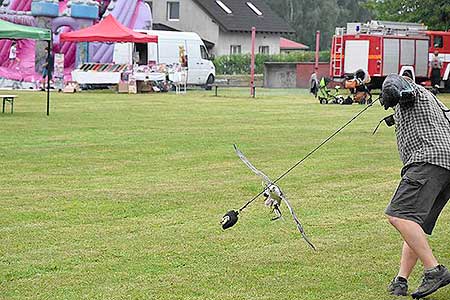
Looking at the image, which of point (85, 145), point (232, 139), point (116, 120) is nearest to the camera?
point (85, 145)

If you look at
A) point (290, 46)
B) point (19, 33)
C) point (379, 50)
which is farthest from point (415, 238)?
point (290, 46)

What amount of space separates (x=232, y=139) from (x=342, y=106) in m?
14.3

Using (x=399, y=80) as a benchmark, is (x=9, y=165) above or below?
below

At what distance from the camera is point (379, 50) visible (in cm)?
4488

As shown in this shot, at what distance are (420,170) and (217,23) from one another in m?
62.6

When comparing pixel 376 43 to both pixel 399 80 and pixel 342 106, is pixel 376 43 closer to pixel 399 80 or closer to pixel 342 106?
pixel 342 106

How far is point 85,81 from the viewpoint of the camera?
42.9m

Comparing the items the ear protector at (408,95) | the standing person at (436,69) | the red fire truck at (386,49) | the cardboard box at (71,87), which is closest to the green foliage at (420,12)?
the red fire truck at (386,49)

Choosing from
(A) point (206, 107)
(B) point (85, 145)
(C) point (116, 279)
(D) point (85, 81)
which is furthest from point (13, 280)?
(D) point (85, 81)

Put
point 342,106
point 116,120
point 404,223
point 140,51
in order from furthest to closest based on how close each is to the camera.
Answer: point 140,51 → point 342,106 → point 116,120 → point 404,223

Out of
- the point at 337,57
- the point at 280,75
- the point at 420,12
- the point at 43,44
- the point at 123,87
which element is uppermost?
the point at 420,12

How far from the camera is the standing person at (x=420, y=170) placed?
7312mm

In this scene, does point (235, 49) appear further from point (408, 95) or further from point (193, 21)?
point (408, 95)

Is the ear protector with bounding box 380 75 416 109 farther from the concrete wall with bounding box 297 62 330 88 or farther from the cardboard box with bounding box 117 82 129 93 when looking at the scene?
the concrete wall with bounding box 297 62 330 88
